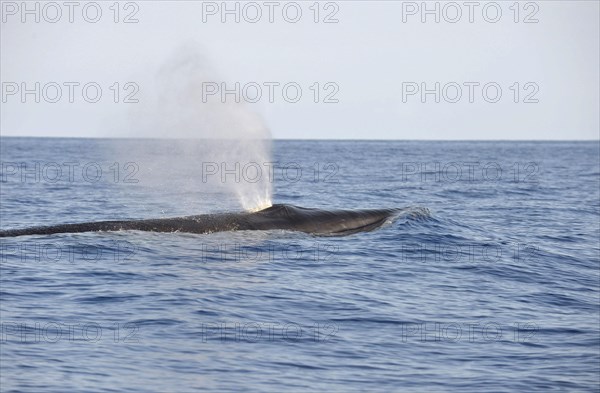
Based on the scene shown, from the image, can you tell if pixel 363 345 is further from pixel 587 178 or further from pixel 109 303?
pixel 587 178

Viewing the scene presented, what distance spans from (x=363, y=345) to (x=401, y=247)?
8733 millimetres

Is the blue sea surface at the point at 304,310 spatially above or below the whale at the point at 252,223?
below

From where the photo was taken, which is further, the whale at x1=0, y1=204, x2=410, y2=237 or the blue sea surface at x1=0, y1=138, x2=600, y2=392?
the whale at x1=0, y1=204, x2=410, y2=237

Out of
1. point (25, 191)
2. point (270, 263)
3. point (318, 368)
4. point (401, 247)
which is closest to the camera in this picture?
point (318, 368)

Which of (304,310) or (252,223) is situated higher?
(252,223)

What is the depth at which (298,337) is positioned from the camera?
553 inches

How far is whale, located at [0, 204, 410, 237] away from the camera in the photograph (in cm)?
2194

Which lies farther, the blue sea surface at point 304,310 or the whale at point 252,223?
the whale at point 252,223

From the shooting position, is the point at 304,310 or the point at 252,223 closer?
the point at 304,310

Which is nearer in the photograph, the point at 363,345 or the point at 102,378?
the point at 102,378

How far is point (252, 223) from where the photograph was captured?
22.7m

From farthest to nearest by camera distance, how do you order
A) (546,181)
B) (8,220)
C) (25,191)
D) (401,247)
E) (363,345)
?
(546,181) < (25,191) < (8,220) < (401,247) < (363,345)

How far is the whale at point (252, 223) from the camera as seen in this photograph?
21.9 metres

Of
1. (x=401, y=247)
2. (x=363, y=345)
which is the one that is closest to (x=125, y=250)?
(x=401, y=247)
